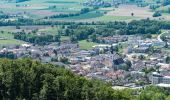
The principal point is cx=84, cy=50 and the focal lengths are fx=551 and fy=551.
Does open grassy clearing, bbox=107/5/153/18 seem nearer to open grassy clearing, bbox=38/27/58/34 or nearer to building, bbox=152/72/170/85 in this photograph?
open grassy clearing, bbox=38/27/58/34

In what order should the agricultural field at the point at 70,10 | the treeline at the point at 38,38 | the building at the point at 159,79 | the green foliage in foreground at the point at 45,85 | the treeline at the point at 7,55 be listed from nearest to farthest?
the green foliage in foreground at the point at 45,85
the building at the point at 159,79
the treeline at the point at 7,55
the treeline at the point at 38,38
the agricultural field at the point at 70,10

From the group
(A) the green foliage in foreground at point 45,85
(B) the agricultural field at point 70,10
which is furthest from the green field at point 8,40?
(A) the green foliage in foreground at point 45,85

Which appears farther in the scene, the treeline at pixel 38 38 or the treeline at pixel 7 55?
the treeline at pixel 38 38

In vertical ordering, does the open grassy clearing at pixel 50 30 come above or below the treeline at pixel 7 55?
below

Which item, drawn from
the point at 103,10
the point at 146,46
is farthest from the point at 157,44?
the point at 103,10

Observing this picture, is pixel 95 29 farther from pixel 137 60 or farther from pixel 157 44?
pixel 137 60

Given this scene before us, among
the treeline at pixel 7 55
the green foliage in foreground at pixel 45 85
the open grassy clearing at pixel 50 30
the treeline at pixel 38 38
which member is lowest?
the open grassy clearing at pixel 50 30

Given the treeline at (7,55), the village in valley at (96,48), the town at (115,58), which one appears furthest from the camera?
the treeline at (7,55)

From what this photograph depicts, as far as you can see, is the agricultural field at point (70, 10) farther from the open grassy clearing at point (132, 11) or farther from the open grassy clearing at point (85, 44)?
the open grassy clearing at point (85, 44)

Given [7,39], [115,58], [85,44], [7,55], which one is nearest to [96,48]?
[85,44]
